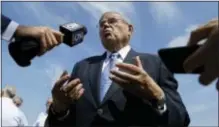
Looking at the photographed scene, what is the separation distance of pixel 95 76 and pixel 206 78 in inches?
68.8

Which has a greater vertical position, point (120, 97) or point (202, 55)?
point (202, 55)

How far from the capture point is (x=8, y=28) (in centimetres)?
185

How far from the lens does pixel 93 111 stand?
2432 millimetres

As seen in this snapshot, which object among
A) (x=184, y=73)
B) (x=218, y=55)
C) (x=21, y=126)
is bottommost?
(x=21, y=126)

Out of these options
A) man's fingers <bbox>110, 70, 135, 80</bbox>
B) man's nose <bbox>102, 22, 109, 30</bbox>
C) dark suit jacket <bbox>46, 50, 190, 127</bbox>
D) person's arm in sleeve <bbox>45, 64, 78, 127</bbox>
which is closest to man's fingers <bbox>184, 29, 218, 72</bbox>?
man's fingers <bbox>110, 70, 135, 80</bbox>

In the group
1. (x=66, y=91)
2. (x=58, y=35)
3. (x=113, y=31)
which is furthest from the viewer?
(x=113, y=31)

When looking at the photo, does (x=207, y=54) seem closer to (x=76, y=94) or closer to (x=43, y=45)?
(x=43, y=45)

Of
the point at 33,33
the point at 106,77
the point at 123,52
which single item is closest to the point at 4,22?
the point at 33,33

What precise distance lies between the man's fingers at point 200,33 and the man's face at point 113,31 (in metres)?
1.80

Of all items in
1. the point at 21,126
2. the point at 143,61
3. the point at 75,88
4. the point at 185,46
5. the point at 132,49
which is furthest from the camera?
the point at 21,126

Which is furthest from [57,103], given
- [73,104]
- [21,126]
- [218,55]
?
[21,126]

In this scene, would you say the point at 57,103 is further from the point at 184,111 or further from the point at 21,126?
the point at 21,126

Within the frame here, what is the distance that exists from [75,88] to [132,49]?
0.64 meters

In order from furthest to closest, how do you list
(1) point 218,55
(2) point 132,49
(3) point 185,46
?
(2) point 132,49, (3) point 185,46, (1) point 218,55
